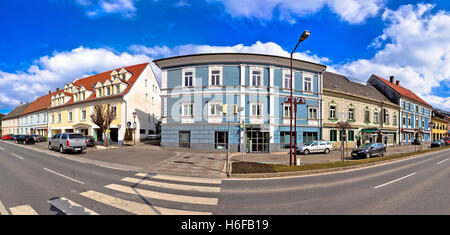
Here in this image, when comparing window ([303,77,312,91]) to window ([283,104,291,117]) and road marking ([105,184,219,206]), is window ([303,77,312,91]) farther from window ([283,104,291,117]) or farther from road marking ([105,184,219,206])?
road marking ([105,184,219,206])

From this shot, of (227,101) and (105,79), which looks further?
(105,79)

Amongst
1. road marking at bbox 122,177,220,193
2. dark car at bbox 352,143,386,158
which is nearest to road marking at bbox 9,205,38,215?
road marking at bbox 122,177,220,193

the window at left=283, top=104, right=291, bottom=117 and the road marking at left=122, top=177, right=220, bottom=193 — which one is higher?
the window at left=283, top=104, right=291, bottom=117

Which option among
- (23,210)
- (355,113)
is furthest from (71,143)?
(355,113)

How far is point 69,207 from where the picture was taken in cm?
493

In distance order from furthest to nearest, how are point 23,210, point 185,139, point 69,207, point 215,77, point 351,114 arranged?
point 351,114 → point 185,139 → point 215,77 → point 69,207 → point 23,210

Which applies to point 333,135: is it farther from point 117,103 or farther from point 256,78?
point 117,103

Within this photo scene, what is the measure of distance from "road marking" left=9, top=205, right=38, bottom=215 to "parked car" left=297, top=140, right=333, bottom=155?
2066 cm

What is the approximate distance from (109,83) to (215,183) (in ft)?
96.9

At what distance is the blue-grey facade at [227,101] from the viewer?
66.7ft

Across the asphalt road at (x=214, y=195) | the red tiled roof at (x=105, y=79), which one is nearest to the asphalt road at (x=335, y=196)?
the asphalt road at (x=214, y=195)

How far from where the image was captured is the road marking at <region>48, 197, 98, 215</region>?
4.63 m

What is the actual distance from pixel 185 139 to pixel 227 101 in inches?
270

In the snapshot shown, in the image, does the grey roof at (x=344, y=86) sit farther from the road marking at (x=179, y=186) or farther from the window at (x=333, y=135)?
the road marking at (x=179, y=186)
